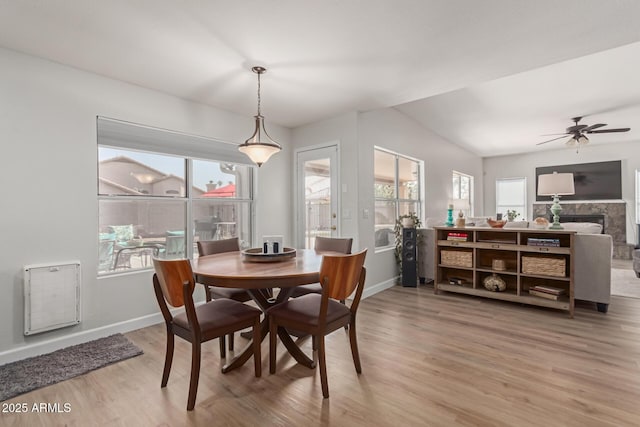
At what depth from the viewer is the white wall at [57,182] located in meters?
2.40

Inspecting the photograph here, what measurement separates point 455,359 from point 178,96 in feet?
11.9

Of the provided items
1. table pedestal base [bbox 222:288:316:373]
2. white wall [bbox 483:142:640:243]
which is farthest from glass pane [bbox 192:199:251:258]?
white wall [bbox 483:142:640:243]

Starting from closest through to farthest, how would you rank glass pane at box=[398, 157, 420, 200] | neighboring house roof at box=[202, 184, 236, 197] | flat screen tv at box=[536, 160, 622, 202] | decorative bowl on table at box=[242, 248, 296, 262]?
1. decorative bowl on table at box=[242, 248, 296, 262]
2. neighboring house roof at box=[202, 184, 236, 197]
3. glass pane at box=[398, 157, 420, 200]
4. flat screen tv at box=[536, 160, 622, 202]

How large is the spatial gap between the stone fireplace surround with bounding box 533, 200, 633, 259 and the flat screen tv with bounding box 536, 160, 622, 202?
0.17 meters

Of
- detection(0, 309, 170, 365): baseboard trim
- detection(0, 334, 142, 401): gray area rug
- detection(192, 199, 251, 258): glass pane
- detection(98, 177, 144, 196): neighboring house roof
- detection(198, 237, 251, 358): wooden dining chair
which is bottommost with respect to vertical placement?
detection(0, 334, 142, 401): gray area rug

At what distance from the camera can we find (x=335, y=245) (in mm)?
2998

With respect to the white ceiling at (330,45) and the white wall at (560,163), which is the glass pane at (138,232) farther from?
the white wall at (560,163)

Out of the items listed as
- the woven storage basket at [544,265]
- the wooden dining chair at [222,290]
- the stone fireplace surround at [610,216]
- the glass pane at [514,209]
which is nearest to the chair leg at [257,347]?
the wooden dining chair at [222,290]

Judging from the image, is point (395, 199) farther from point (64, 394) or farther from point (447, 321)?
point (64, 394)

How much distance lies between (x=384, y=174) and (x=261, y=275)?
10.5 feet

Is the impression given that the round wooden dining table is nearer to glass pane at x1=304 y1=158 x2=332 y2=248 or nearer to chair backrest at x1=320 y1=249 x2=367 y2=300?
chair backrest at x1=320 y1=249 x2=367 y2=300

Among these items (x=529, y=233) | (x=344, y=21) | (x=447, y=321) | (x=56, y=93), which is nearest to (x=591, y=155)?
(x=529, y=233)

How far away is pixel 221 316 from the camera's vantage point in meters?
2.01

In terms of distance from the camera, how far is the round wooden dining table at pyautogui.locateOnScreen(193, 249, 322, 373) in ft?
6.11
